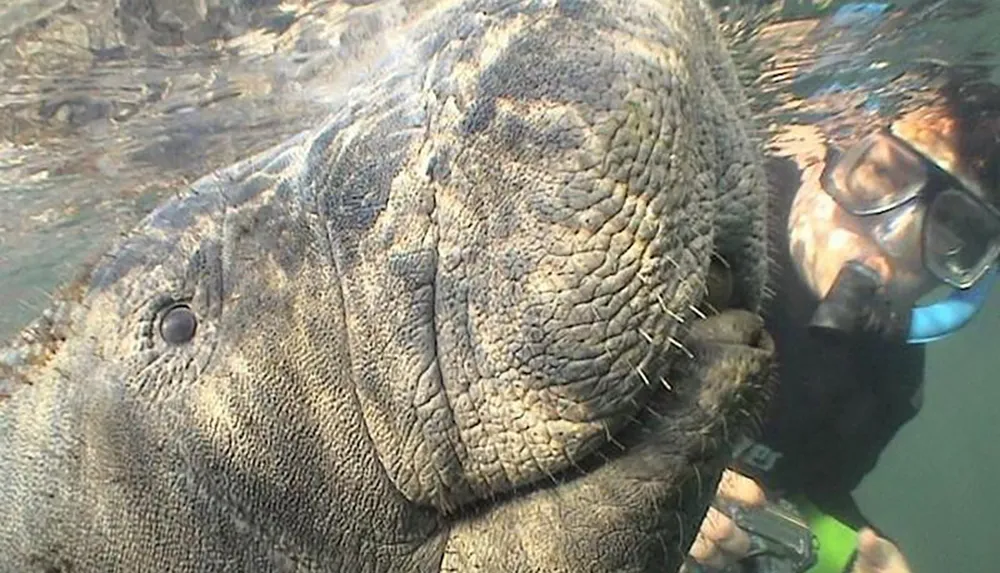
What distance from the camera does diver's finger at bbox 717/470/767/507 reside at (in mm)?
6622

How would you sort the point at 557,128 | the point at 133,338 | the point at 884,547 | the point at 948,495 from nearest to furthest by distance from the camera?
the point at 557,128 → the point at 133,338 → the point at 884,547 → the point at 948,495

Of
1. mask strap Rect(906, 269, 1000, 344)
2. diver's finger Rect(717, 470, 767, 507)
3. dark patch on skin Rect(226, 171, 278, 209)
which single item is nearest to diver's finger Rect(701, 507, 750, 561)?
diver's finger Rect(717, 470, 767, 507)

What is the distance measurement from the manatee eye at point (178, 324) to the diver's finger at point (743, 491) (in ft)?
15.7

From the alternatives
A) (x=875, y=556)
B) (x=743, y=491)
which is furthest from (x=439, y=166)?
(x=875, y=556)

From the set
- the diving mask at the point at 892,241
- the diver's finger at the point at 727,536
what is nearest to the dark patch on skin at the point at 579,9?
the diver's finger at the point at 727,536

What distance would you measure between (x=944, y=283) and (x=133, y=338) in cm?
749

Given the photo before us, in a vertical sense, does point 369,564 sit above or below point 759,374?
below

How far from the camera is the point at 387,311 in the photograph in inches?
78.0

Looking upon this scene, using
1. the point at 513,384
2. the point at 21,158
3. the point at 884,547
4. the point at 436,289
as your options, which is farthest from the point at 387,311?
the point at 884,547

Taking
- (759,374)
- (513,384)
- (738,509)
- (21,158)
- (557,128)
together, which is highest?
(557,128)

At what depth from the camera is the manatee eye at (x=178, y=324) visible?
7.11 ft

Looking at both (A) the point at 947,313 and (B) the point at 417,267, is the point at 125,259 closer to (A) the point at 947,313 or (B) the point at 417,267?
(B) the point at 417,267

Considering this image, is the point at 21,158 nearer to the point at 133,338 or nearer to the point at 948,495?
the point at 133,338

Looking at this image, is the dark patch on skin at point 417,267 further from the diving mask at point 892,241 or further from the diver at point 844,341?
the diving mask at point 892,241
